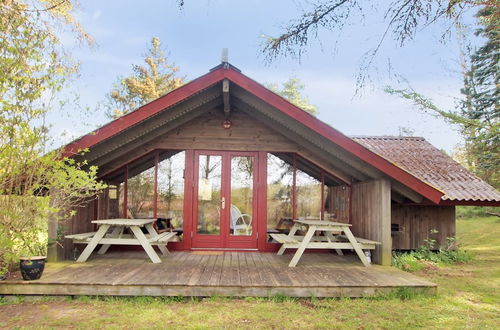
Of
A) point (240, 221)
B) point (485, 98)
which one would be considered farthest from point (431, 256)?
point (485, 98)

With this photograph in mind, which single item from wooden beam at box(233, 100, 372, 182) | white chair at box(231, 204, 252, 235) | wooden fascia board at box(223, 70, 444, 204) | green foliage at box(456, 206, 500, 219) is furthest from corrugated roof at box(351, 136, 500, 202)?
green foliage at box(456, 206, 500, 219)

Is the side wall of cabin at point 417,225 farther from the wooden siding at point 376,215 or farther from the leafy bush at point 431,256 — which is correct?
the wooden siding at point 376,215

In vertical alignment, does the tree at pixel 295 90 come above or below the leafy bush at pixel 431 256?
above

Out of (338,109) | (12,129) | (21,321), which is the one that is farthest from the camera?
(338,109)

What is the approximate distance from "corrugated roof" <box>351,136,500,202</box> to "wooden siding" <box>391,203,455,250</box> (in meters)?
0.65

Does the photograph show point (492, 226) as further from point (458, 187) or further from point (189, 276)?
point (189, 276)

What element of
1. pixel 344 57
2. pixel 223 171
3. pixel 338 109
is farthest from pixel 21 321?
pixel 338 109

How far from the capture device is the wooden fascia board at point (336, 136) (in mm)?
5789

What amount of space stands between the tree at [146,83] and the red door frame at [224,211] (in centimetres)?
1740

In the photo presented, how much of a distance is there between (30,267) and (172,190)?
302 cm

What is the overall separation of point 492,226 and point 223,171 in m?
12.9

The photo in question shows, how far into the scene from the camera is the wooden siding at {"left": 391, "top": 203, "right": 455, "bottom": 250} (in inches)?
323

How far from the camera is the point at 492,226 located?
14.6m

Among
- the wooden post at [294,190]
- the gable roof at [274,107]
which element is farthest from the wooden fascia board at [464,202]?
the wooden post at [294,190]
